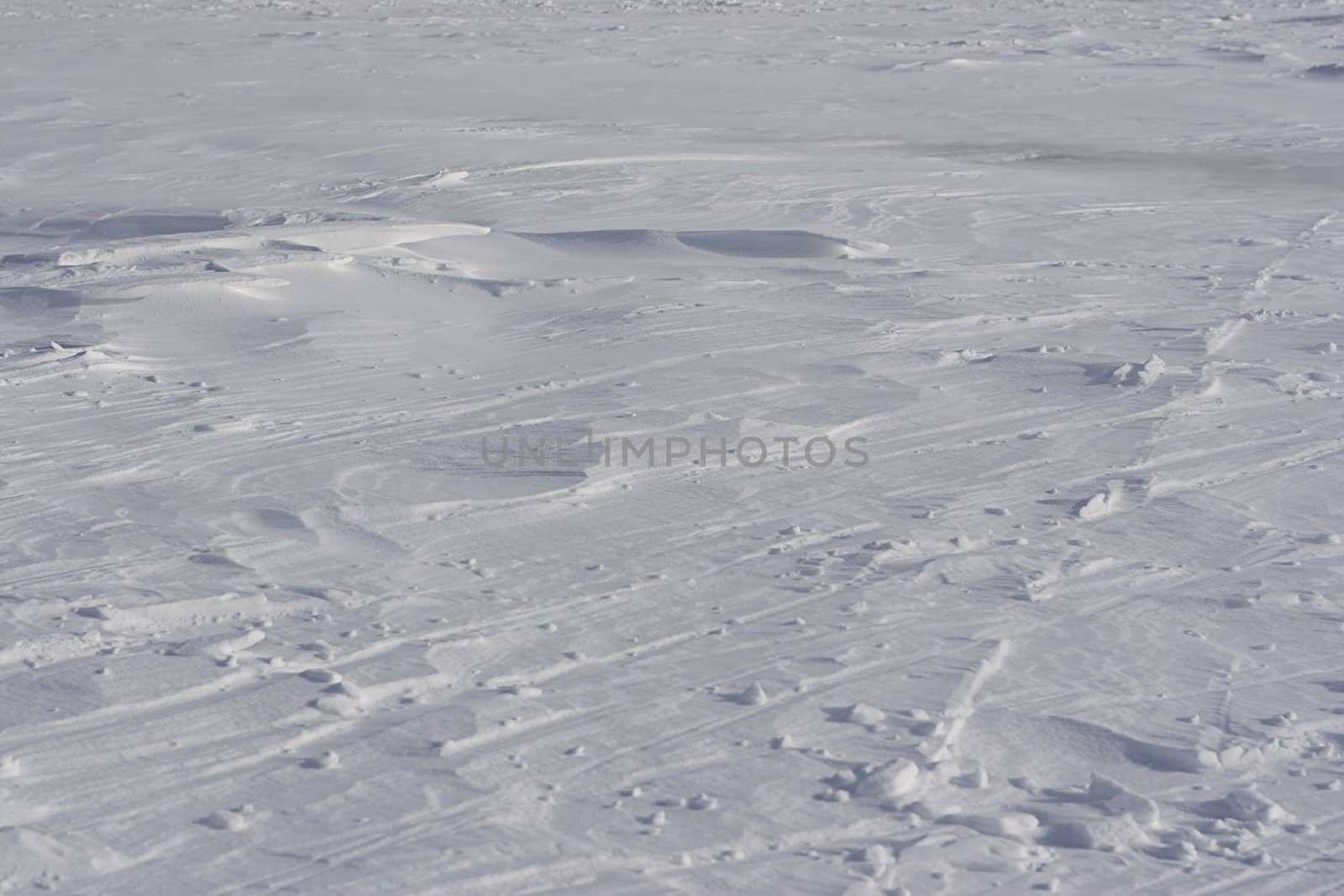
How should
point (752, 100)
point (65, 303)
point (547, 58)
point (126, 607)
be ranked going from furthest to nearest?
1. point (547, 58)
2. point (752, 100)
3. point (65, 303)
4. point (126, 607)

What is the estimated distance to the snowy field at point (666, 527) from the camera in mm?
2701

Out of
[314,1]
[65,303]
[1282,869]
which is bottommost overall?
[1282,869]

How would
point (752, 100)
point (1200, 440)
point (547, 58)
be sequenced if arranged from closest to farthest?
point (1200, 440)
point (752, 100)
point (547, 58)

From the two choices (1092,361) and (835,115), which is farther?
(835,115)

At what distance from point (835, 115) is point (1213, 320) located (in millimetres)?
6190

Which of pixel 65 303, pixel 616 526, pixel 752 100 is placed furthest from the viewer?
pixel 752 100

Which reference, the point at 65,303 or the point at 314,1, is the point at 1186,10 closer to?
the point at 314,1

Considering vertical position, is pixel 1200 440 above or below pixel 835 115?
below

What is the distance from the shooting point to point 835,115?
11.8m

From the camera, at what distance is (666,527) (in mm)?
4070

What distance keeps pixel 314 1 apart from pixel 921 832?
21210 millimetres

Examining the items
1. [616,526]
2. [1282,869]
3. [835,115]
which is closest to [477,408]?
[616,526]

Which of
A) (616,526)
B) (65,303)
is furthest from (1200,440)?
(65,303)

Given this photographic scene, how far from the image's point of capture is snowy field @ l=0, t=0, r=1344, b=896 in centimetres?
270
